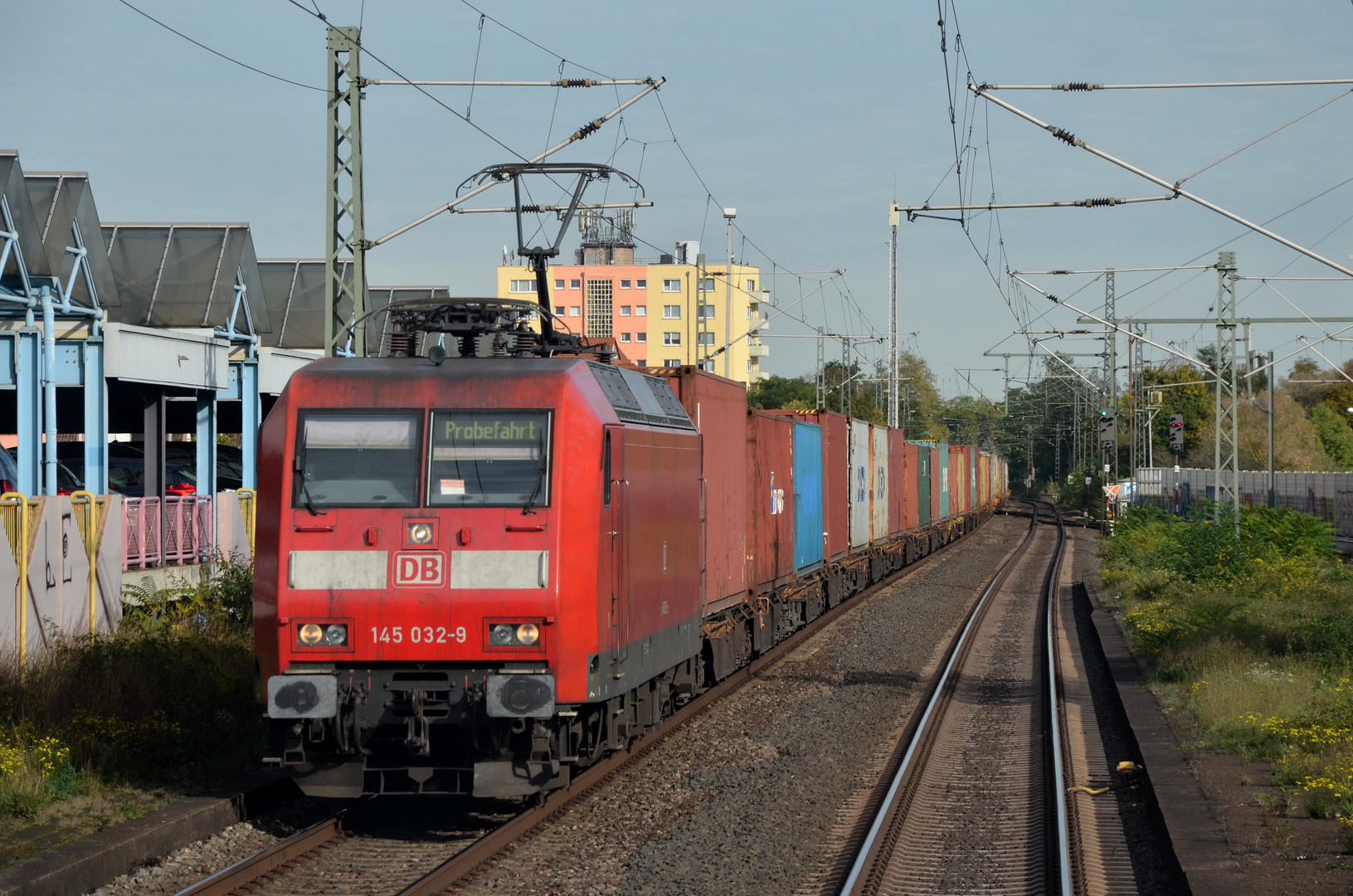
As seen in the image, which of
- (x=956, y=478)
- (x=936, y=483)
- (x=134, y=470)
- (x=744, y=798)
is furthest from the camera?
(x=956, y=478)

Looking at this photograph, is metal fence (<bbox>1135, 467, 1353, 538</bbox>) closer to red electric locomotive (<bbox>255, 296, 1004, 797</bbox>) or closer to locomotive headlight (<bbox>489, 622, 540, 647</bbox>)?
red electric locomotive (<bbox>255, 296, 1004, 797</bbox>)

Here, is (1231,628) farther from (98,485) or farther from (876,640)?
(98,485)

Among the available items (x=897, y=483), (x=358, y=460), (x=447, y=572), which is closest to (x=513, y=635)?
(x=447, y=572)

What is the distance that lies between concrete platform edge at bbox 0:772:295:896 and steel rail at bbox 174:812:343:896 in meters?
0.49

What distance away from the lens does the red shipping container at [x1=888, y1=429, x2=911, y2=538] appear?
29719 mm

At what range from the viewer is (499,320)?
10.5 m

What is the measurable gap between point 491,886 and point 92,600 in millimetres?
7860

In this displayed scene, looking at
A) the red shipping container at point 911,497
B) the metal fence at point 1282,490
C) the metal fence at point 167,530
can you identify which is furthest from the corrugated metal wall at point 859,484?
the metal fence at point 1282,490

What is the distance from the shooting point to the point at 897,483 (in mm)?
30703

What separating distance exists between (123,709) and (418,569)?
3764mm

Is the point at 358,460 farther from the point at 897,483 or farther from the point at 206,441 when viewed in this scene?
the point at 897,483

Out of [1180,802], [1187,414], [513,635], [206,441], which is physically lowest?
[1180,802]

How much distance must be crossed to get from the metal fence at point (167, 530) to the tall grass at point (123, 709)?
1.57m

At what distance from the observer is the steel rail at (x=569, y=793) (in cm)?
746
